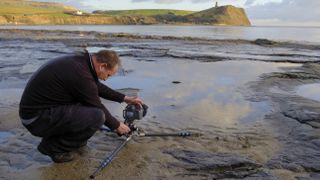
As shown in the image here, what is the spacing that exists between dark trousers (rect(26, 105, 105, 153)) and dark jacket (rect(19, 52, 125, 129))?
8 cm

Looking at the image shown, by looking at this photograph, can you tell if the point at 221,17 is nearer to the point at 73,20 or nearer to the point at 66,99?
the point at 73,20

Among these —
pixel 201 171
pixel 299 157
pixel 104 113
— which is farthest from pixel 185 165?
pixel 299 157

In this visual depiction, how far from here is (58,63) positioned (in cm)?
467

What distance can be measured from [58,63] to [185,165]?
196 centimetres

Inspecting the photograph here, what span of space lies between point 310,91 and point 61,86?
756 centimetres

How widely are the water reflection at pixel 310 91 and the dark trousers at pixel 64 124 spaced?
20.4 ft

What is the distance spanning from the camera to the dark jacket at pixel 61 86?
4664 millimetres

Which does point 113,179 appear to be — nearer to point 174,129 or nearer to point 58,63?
point 58,63

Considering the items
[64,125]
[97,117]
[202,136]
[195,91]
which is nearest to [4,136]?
[64,125]

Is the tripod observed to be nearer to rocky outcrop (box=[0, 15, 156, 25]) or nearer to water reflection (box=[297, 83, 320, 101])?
water reflection (box=[297, 83, 320, 101])

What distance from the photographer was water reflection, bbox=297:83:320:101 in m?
9.75

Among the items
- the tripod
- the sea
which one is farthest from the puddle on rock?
the sea

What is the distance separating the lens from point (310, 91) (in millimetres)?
10469

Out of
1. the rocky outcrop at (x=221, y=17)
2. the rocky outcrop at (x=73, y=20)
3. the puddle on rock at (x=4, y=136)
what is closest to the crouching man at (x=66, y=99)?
the puddle on rock at (x=4, y=136)
